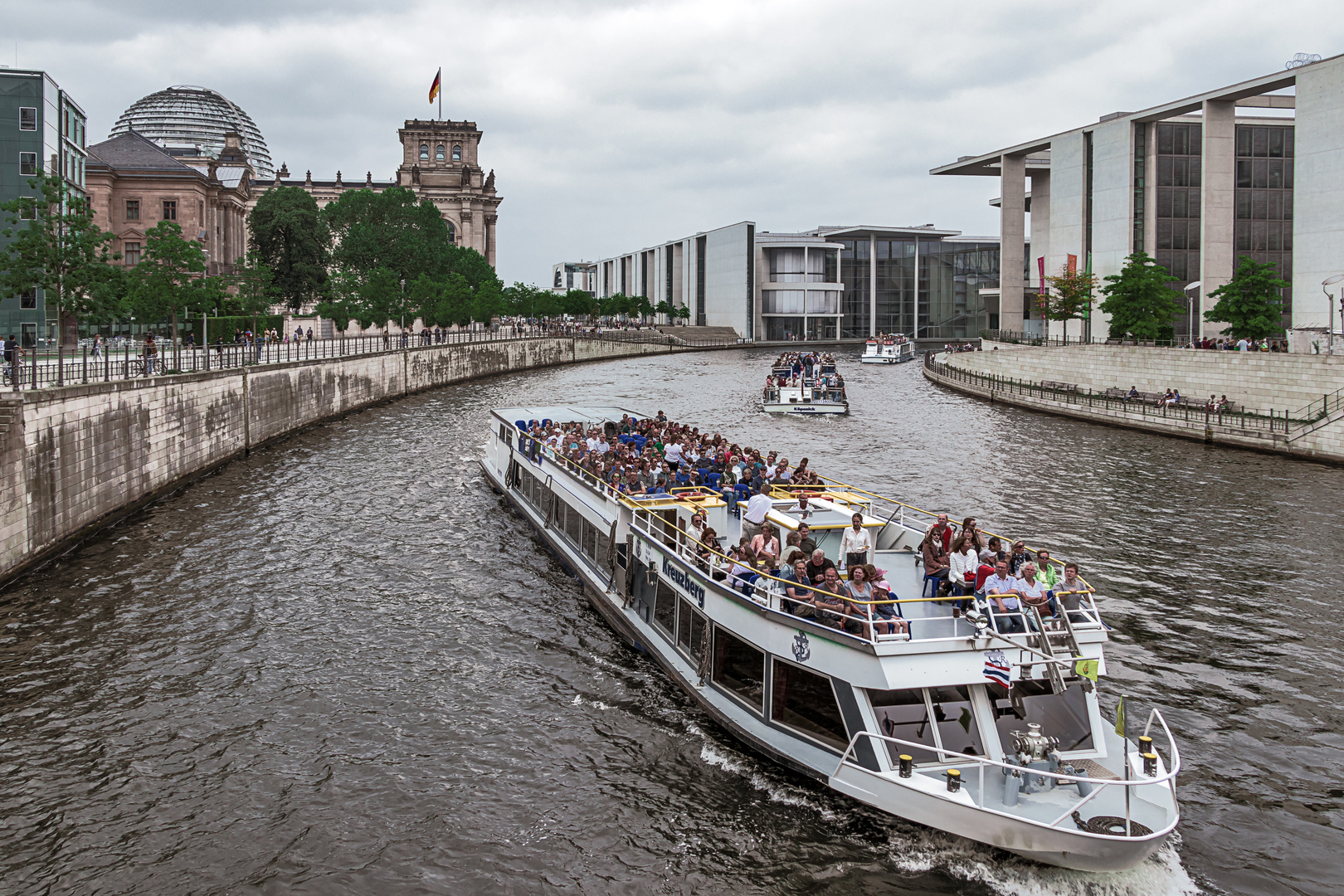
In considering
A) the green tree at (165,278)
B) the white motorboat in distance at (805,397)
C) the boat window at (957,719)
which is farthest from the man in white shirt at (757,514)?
the green tree at (165,278)

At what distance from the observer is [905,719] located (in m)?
14.6

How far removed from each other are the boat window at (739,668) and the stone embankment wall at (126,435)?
1868 cm

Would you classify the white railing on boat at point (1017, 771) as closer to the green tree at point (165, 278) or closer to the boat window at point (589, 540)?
the boat window at point (589, 540)

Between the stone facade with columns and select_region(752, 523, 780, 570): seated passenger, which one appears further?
the stone facade with columns

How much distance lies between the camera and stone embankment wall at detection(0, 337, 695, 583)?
26.4m

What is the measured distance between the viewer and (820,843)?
581 inches

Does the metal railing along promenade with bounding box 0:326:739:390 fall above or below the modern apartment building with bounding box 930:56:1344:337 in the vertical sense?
below

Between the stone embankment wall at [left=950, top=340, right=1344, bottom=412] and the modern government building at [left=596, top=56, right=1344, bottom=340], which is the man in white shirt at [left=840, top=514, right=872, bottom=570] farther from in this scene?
the modern government building at [left=596, top=56, right=1344, bottom=340]

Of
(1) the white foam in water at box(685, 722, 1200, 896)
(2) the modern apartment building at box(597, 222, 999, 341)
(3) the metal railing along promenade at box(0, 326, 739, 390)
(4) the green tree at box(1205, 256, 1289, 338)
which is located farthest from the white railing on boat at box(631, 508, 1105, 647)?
(2) the modern apartment building at box(597, 222, 999, 341)

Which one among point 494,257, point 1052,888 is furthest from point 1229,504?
point 494,257

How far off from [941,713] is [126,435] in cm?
2986

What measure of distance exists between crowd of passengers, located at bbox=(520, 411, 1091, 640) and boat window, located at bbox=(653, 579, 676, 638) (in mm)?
1071

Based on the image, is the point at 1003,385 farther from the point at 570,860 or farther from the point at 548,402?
the point at 570,860

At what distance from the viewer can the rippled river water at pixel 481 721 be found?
567 inches
